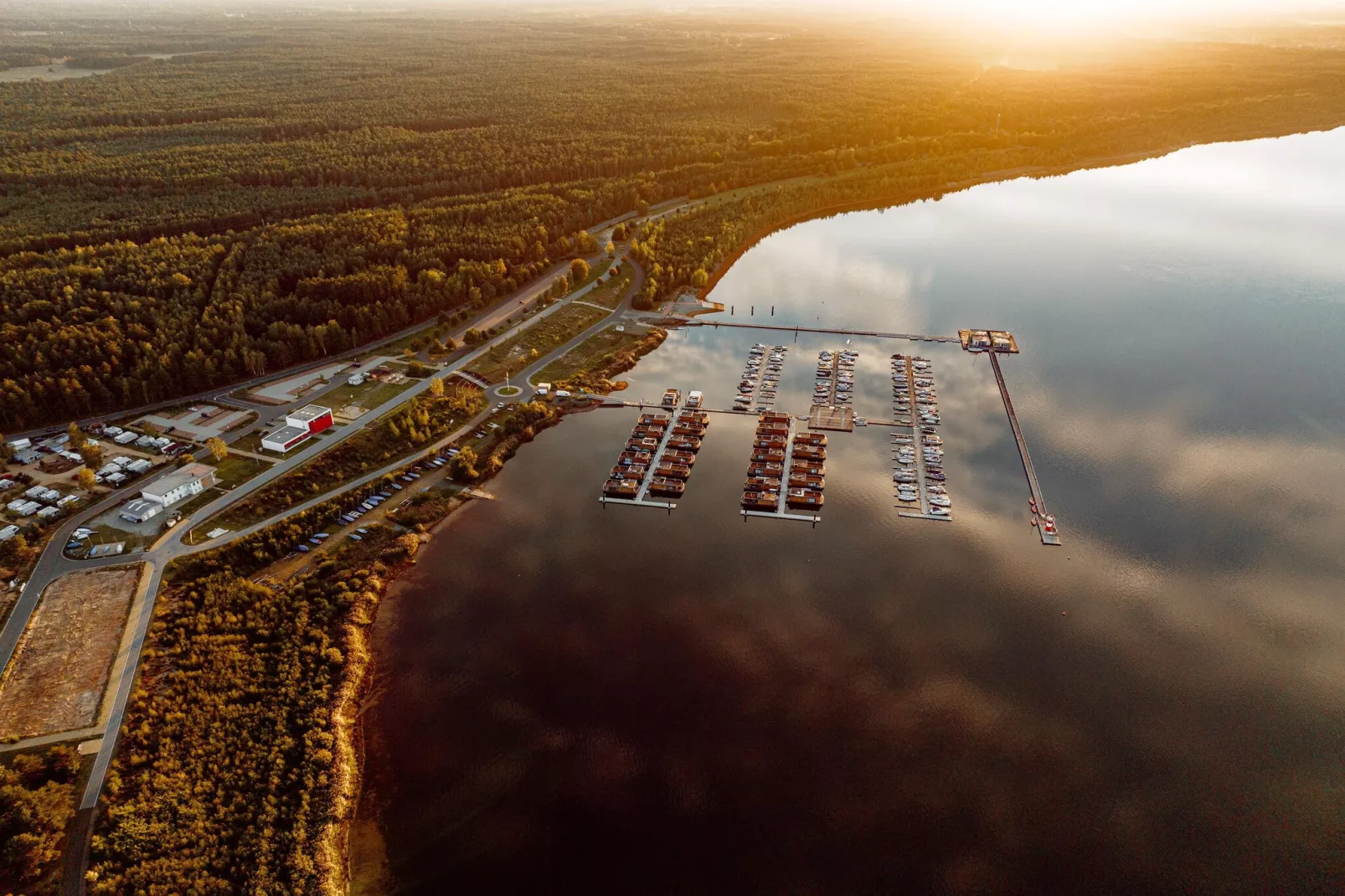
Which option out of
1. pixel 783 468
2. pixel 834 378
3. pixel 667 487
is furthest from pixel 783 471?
pixel 834 378

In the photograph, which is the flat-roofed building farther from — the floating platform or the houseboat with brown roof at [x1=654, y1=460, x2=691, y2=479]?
the floating platform

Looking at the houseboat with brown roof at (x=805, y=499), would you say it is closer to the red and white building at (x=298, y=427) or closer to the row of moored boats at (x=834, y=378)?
the row of moored boats at (x=834, y=378)

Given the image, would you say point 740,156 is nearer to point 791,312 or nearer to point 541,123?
point 541,123

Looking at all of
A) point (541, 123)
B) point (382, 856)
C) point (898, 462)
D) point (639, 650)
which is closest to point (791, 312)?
point (898, 462)

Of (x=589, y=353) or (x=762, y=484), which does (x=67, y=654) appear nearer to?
(x=762, y=484)

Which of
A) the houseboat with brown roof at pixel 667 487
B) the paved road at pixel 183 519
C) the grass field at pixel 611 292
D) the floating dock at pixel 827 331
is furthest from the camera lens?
the grass field at pixel 611 292

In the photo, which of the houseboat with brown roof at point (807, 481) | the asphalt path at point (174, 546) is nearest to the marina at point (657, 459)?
the houseboat with brown roof at point (807, 481)
